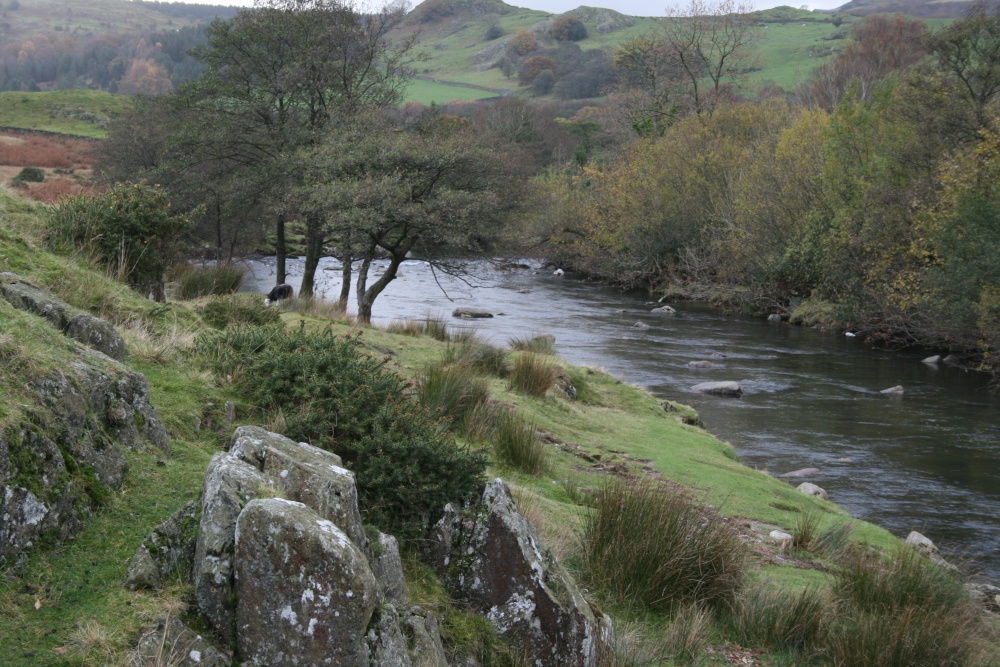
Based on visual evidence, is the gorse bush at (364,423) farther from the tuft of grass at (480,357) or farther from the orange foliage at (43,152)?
the orange foliage at (43,152)

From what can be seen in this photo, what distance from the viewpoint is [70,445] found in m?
4.77

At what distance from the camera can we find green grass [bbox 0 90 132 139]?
268 feet

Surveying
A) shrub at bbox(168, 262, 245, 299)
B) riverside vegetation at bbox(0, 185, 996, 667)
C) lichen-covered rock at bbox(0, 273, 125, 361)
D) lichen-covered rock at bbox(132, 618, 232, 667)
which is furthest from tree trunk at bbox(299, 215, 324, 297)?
lichen-covered rock at bbox(132, 618, 232, 667)

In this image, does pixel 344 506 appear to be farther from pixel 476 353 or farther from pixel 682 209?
pixel 682 209

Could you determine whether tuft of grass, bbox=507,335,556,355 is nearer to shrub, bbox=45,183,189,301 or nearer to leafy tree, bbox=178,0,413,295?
shrub, bbox=45,183,189,301

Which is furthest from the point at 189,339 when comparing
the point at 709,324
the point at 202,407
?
the point at 709,324

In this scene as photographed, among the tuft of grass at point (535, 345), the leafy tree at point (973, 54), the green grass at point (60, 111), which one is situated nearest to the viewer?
the tuft of grass at point (535, 345)

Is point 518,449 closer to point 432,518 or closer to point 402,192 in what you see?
point 432,518

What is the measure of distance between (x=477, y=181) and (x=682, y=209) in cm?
2612

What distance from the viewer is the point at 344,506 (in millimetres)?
4867

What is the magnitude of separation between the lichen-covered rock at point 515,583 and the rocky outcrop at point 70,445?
7.00 ft

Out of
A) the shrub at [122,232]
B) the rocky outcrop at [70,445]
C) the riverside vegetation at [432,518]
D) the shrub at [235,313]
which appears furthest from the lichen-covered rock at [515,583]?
the shrub at [122,232]

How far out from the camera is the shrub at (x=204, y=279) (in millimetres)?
17094

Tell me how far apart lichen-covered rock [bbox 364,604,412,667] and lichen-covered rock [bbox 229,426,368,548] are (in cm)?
49
